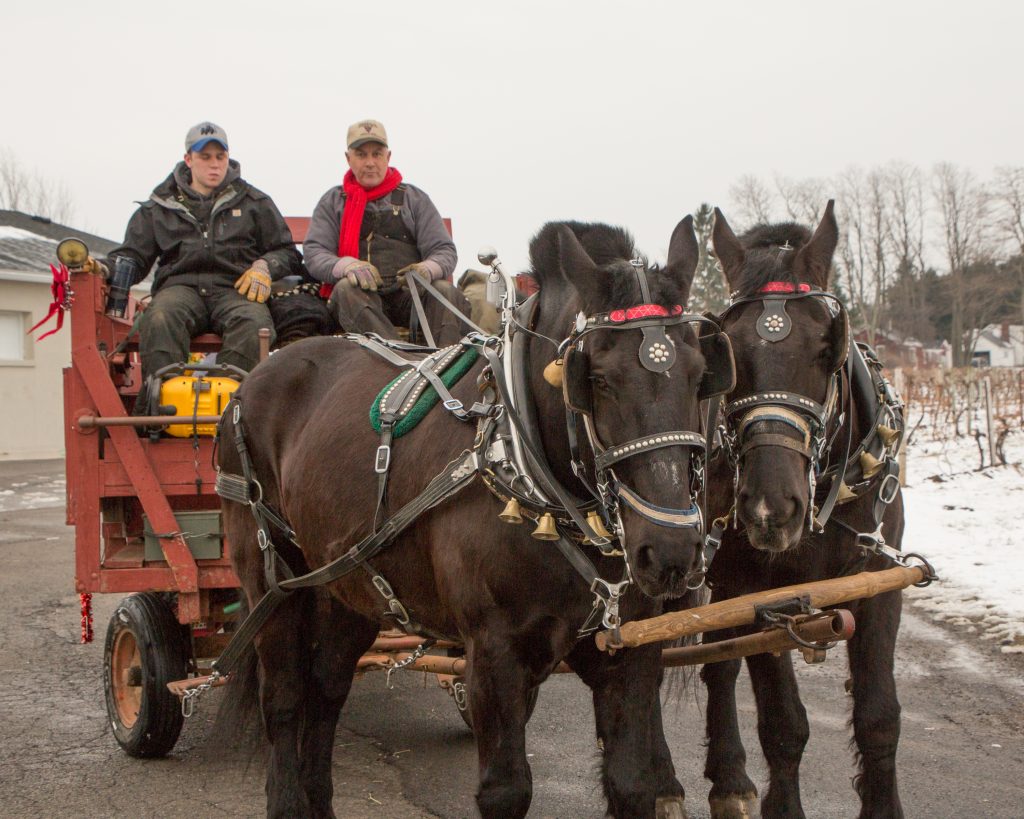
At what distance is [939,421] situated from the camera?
68.4ft

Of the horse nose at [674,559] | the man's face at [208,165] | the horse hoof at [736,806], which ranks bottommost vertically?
the horse hoof at [736,806]

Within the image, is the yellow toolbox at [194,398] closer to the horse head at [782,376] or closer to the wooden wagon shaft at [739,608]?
the horse head at [782,376]

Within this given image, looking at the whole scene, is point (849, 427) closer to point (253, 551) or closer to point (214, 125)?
point (253, 551)

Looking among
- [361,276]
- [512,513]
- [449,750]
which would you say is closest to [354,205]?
[361,276]

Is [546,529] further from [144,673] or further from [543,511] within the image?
[144,673]

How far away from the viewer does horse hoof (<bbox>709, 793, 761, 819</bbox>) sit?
13.8 feet

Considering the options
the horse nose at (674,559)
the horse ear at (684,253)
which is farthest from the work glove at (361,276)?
the horse nose at (674,559)

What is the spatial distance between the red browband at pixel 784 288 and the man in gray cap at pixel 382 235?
7.73ft

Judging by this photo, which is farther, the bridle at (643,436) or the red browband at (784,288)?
the red browband at (784,288)

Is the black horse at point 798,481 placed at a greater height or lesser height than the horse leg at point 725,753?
greater

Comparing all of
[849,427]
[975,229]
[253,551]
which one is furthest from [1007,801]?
[975,229]

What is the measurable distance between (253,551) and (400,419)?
1.21 metres

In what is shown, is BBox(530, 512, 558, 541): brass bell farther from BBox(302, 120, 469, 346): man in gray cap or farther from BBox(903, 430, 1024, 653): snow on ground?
BBox(903, 430, 1024, 653): snow on ground

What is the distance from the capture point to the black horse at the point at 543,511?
2.67 metres
